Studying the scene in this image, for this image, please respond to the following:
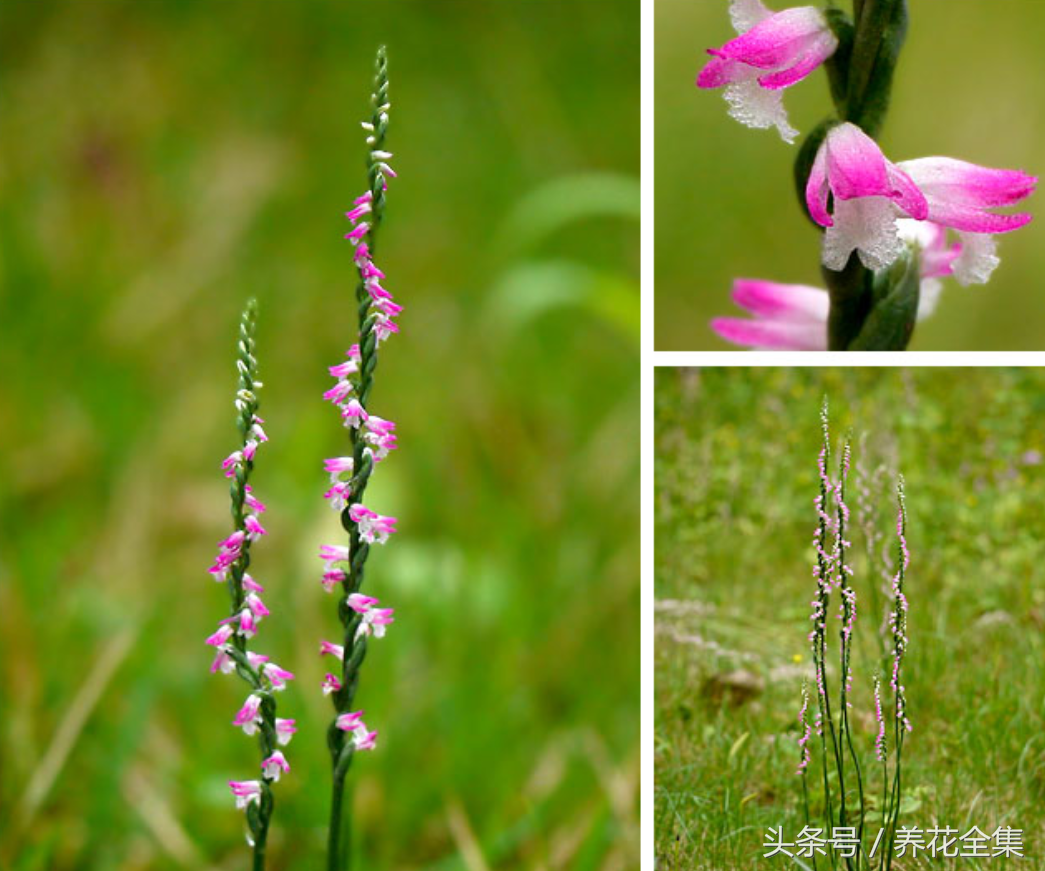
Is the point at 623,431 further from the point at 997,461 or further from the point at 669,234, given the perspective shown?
the point at 997,461

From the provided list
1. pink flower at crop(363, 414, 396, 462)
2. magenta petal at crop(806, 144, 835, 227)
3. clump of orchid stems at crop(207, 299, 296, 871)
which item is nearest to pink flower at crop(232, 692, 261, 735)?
clump of orchid stems at crop(207, 299, 296, 871)

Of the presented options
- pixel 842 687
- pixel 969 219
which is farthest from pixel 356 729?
pixel 969 219

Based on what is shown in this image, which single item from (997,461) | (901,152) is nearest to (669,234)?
(901,152)

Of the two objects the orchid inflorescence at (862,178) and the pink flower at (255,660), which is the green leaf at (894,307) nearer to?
the orchid inflorescence at (862,178)

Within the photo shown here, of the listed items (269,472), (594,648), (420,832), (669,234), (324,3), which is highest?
(324,3)

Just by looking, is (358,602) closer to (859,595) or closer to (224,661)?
(224,661)

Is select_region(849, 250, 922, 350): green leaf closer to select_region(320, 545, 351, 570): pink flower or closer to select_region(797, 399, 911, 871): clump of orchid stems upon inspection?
select_region(797, 399, 911, 871): clump of orchid stems

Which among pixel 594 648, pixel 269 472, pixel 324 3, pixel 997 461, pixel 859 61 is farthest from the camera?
pixel 324 3
